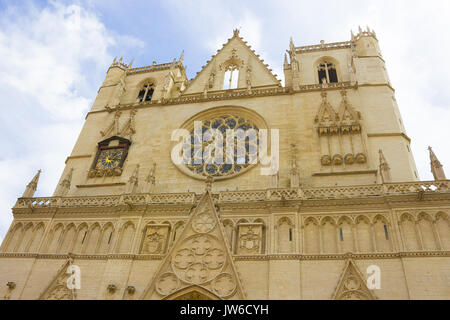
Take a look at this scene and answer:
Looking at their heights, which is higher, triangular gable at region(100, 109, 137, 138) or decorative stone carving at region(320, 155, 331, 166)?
triangular gable at region(100, 109, 137, 138)

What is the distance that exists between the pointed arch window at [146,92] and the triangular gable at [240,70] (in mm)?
3013

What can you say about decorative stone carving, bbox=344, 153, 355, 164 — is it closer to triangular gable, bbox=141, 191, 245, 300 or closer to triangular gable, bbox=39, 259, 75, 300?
triangular gable, bbox=141, 191, 245, 300

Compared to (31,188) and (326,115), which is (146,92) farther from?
(326,115)

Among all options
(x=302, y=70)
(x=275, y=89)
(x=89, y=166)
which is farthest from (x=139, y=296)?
(x=302, y=70)

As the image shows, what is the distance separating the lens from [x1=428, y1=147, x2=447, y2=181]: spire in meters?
13.0

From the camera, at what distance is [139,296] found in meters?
12.2

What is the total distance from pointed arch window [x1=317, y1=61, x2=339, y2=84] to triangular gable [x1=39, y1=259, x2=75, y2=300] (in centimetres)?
1620

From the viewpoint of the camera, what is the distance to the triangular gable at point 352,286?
35.9 feet

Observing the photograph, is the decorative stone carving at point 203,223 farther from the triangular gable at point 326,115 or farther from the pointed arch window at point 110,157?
the triangular gable at point 326,115

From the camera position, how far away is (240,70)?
2202 centimetres

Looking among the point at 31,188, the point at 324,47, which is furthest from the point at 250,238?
the point at 324,47

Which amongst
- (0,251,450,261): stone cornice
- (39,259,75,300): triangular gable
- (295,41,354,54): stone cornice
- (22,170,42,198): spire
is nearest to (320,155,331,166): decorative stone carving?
(0,251,450,261): stone cornice
